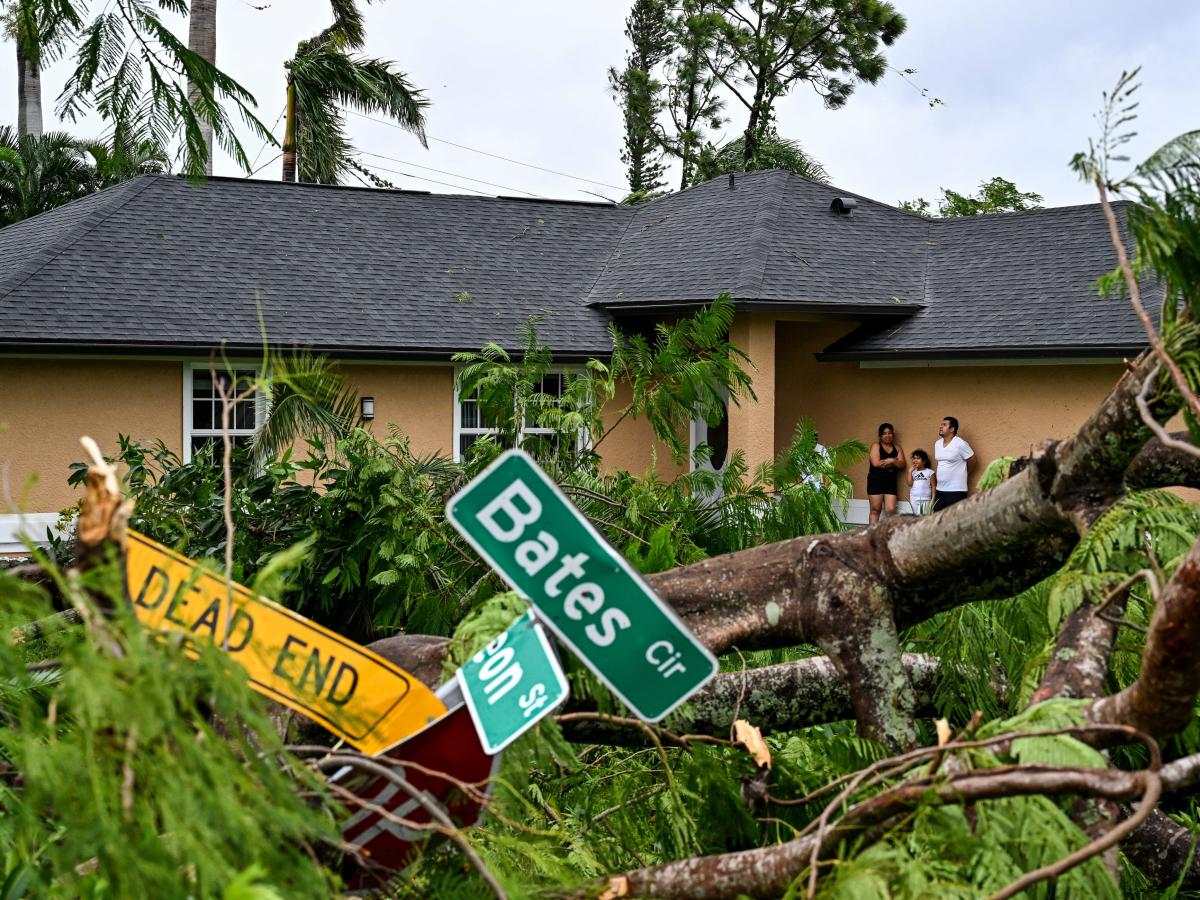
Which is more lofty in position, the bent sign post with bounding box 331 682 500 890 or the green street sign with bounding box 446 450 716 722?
the green street sign with bounding box 446 450 716 722

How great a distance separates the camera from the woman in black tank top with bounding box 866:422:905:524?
1532cm

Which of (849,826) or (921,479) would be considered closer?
(849,826)

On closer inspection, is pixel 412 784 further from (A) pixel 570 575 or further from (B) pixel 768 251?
(B) pixel 768 251

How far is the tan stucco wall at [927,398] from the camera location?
14.7m

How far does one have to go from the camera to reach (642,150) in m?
41.7

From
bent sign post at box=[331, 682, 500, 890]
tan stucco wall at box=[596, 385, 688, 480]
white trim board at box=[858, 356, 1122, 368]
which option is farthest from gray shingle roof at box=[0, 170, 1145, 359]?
bent sign post at box=[331, 682, 500, 890]

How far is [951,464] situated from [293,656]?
13.8 metres

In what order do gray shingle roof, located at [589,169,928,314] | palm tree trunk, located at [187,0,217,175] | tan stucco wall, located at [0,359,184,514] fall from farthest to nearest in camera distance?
palm tree trunk, located at [187,0,217,175], gray shingle roof, located at [589,169,928,314], tan stucco wall, located at [0,359,184,514]

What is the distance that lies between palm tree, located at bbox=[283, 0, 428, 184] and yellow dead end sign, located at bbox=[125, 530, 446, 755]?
2296 centimetres

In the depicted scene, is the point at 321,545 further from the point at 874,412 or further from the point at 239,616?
the point at 874,412

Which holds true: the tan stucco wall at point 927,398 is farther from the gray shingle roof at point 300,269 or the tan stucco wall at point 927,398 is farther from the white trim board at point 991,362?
the gray shingle roof at point 300,269

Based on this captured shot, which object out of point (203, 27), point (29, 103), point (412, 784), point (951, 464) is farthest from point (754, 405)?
point (29, 103)

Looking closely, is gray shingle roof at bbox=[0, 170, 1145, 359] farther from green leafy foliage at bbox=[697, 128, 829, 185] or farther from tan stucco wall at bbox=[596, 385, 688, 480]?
green leafy foliage at bbox=[697, 128, 829, 185]

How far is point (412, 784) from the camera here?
189 cm
